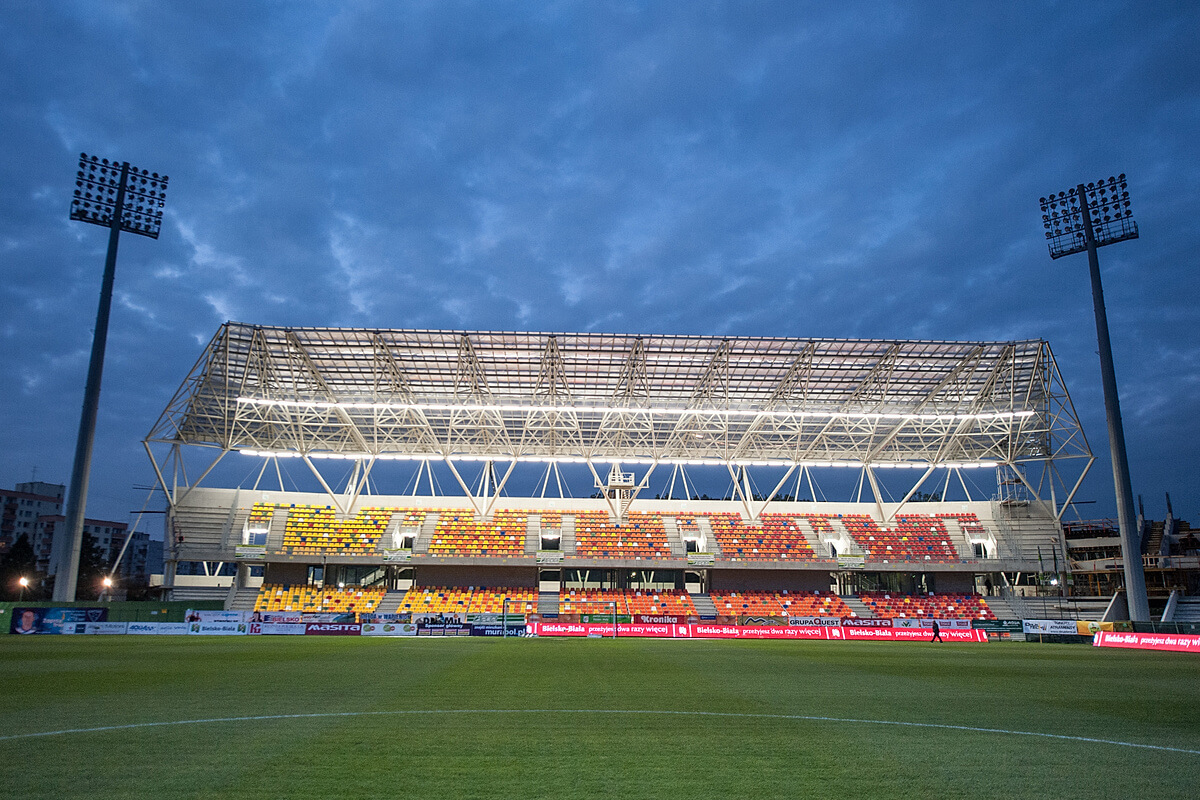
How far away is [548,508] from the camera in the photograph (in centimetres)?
5262

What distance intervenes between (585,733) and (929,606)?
1708 inches

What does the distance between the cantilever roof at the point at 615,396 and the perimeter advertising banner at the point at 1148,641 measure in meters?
14.1

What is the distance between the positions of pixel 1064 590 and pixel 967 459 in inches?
394

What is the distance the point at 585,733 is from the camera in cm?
808

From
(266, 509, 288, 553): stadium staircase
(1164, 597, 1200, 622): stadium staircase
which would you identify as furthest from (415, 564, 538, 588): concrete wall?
(1164, 597, 1200, 622): stadium staircase

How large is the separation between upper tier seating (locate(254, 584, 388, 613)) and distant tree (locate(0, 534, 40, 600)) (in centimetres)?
3307

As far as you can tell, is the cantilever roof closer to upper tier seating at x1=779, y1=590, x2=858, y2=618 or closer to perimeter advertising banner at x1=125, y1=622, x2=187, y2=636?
upper tier seating at x1=779, y1=590, x2=858, y2=618

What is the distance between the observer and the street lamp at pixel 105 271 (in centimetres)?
3412

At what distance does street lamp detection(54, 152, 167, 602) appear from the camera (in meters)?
34.1

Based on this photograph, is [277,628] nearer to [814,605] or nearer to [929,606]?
[814,605]

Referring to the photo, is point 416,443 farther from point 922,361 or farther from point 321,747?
point 321,747

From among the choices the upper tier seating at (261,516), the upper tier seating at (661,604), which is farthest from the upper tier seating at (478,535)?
the upper tier seating at (261,516)

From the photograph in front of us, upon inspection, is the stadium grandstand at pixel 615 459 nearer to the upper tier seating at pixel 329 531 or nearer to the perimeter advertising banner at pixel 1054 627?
the upper tier seating at pixel 329 531

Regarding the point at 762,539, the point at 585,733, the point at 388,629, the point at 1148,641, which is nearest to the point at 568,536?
the point at 762,539
